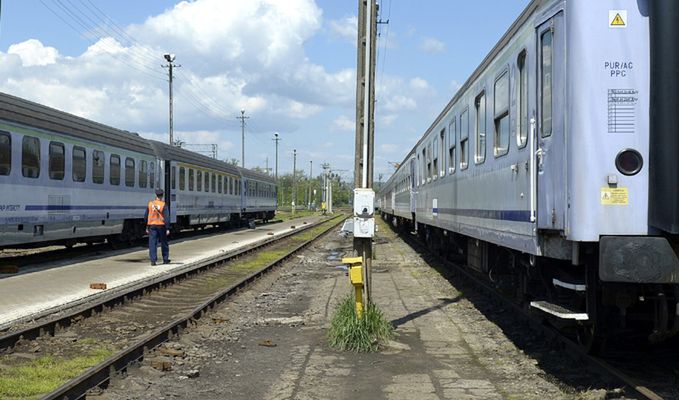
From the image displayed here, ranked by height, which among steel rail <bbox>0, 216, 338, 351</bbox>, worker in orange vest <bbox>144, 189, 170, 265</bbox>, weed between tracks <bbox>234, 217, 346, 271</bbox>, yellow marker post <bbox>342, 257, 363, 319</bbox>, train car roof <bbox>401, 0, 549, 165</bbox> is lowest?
weed between tracks <bbox>234, 217, 346, 271</bbox>

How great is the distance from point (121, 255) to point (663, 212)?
16641 millimetres

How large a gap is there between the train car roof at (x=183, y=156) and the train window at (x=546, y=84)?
20293mm

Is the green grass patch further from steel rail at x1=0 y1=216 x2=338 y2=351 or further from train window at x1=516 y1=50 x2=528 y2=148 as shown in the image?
train window at x1=516 y1=50 x2=528 y2=148

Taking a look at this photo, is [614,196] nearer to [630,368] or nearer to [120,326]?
[630,368]

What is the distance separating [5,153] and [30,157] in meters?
1.02

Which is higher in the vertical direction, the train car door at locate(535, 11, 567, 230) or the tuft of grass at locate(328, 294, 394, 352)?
the train car door at locate(535, 11, 567, 230)

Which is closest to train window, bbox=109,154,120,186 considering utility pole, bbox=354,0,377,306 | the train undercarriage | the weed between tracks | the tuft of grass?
the weed between tracks

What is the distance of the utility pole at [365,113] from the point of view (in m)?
8.55

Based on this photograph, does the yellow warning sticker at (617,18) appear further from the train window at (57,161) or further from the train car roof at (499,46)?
the train window at (57,161)

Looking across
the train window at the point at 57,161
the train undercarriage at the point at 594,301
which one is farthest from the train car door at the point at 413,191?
the train undercarriage at the point at 594,301

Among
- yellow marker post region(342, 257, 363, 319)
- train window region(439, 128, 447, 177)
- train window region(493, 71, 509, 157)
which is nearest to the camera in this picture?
train window region(493, 71, 509, 157)

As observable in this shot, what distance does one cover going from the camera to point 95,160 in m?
18.8

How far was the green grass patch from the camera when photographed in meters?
5.80

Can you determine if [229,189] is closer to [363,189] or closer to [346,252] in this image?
[346,252]
